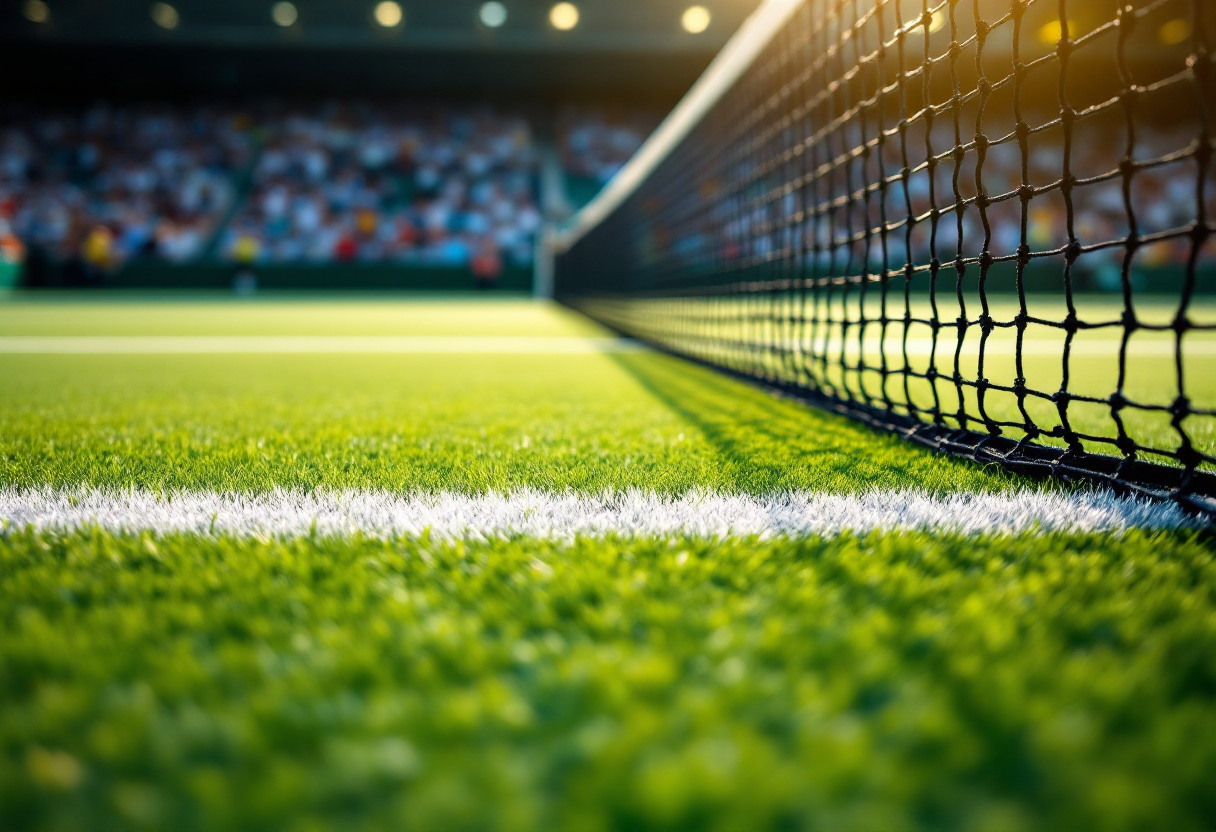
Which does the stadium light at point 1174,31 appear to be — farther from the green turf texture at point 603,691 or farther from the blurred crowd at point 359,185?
the green turf texture at point 603,691

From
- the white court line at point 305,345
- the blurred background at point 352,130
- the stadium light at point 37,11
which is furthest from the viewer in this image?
the blurred background at point 352,130

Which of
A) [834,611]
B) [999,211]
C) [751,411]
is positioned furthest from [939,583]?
[999,211]

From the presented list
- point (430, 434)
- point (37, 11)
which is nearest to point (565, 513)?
point (430, 434)

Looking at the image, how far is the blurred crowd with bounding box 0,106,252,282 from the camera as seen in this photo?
18359mm

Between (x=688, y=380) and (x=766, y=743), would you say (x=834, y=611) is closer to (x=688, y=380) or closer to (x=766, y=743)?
(x=766, y=743)

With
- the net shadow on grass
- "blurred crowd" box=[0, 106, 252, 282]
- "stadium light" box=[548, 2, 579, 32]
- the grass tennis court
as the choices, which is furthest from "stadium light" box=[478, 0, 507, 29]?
the grass tennis court

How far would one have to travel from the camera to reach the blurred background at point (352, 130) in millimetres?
17844

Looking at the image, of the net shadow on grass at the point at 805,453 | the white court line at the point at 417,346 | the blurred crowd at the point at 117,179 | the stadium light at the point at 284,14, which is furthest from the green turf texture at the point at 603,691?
the stadium light at the point at 284,14

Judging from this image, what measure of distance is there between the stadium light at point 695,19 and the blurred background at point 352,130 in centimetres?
5

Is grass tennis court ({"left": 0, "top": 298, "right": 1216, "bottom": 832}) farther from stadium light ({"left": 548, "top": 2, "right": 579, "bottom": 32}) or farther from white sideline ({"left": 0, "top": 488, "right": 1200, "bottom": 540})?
stadium light ({"left": 548, "top": 2, "right": 579, "bottom": 32})

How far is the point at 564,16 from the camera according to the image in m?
18.7

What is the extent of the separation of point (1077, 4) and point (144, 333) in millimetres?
14405

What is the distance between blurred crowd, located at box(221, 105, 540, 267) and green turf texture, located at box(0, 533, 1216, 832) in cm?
1687

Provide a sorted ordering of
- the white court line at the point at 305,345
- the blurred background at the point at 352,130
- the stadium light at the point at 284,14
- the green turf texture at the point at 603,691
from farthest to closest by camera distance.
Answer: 1. the stadium light at the point at 284,14
2. the blurred background at the point at 352,130
3. the white court line at the point at 305,345
4. the green turf texture at the point at 603,691
